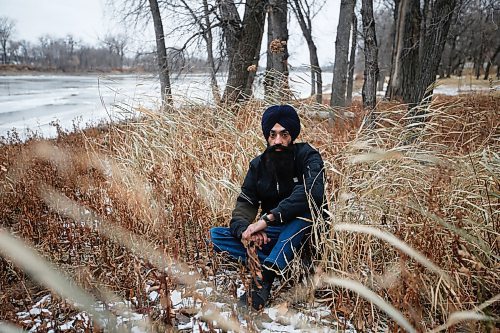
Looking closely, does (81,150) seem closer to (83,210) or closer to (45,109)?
(83,210)

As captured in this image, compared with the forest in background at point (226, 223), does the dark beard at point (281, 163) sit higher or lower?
higher

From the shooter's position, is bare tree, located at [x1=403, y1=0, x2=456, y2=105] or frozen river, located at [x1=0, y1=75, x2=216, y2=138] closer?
frozen river, located at [x1=0, y1=75, x2=216, y2=138]

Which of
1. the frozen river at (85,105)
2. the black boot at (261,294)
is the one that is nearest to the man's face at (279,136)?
the black boot at (261,294)

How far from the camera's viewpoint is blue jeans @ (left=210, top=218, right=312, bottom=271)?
8.02 ft

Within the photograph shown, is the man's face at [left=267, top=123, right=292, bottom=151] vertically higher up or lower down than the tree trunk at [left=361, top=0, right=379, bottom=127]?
lower down

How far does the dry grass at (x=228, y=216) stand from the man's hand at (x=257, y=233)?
1.14 ft

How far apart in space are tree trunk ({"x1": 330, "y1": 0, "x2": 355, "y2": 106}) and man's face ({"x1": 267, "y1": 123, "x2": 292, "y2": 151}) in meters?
4.24

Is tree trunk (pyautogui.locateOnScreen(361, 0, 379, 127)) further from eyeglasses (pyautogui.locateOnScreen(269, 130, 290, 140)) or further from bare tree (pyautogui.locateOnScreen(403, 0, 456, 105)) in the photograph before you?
eyeglasses (pyautogui.locateOnScreen(269, 130, 290, 140))

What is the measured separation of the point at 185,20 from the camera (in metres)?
7.93

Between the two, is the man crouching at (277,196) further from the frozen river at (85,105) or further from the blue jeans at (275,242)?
the frozen river at (85,105)

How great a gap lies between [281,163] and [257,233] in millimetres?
557

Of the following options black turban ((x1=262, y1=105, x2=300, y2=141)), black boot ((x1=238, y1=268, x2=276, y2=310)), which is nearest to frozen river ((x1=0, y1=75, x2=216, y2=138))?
black turban ((x1=262, y1=105, x2=300, y2=141))

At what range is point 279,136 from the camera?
2.79m

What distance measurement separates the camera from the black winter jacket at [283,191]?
2.56 m
